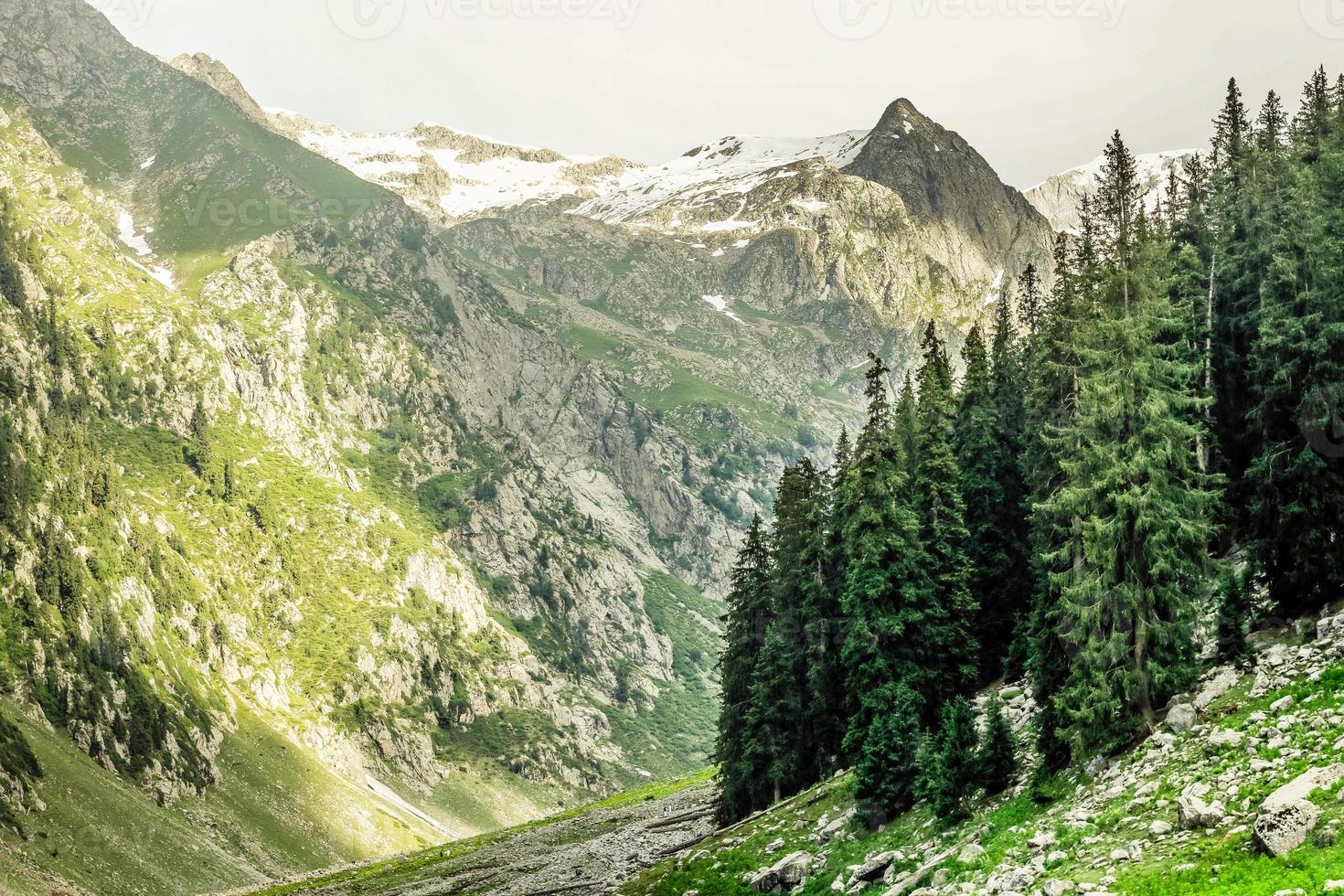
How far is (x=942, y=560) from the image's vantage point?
165 feet

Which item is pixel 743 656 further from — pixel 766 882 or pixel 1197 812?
pixel 1197 812

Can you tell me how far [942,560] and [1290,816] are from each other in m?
29.4

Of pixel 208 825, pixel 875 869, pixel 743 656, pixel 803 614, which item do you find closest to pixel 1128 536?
pixel 875 869

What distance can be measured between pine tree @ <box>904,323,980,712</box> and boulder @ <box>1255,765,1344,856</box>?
76.2 feet

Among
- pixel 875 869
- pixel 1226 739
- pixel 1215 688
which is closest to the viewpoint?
pixel 1226 739

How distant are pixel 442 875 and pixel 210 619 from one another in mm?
126929

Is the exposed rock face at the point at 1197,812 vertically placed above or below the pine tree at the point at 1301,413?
below

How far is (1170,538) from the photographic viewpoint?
108 feet

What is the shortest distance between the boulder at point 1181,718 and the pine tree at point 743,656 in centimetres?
3564

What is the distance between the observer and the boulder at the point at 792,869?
127 feet

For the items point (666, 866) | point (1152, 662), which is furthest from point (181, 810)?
point (1152, 662)

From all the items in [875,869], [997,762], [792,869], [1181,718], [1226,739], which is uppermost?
[1226,739]

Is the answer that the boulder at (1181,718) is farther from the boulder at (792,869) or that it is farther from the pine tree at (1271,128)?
the pine tree at (1271,128)

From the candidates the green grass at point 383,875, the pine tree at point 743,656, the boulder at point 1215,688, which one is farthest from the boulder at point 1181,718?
the green grass at point 383,875
